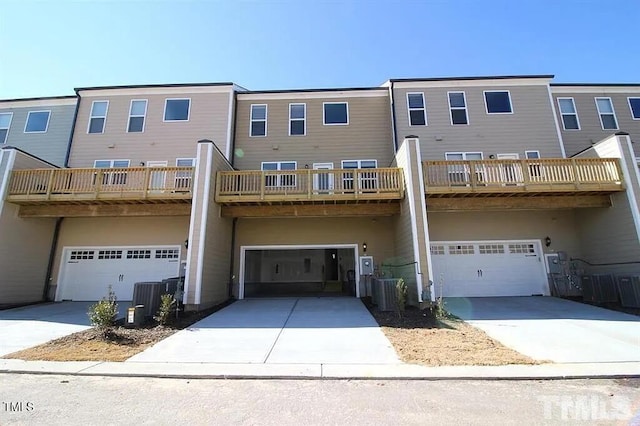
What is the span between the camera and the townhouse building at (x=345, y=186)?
10344mm

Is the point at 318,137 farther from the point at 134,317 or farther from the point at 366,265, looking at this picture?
the point at 134,317

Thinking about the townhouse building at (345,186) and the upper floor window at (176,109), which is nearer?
the townhouse building at (345,186)

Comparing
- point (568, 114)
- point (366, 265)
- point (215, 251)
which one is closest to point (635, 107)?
point (568, 114)

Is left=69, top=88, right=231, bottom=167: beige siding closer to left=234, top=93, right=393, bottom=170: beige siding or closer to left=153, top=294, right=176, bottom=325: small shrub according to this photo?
left=234, top=93, right=393, bottom=170: beige siding

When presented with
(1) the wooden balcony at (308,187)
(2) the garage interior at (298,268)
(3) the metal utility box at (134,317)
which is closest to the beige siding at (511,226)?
(1) the wooden balcony at (308,187)

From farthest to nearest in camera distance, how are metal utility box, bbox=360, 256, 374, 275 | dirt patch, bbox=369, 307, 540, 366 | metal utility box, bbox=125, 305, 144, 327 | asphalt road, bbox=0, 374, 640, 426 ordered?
1. metal utility box, bbox=360, 256, 374, 275
2. metal utility box, bbox=125, 305, 144, 327
3. dirt patch, bbox=369, 307, 540, 366
4. asphalt road, bbox=0, 374, 640, 426

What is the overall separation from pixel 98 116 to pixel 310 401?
15553 millimetres

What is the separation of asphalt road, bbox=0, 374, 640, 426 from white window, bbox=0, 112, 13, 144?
14746 mm

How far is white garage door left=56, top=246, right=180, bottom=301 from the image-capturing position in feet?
39.5

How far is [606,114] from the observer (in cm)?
1339

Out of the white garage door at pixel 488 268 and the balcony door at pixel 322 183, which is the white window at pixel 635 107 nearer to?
the white garage door at pixel 488 268

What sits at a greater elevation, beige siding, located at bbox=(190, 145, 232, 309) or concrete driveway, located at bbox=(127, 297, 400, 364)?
beige siding, located at bbox=(190, 145, 232, 309)

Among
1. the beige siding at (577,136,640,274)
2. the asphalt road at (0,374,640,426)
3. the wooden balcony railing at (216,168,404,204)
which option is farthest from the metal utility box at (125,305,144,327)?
the beige siding at (577,136,640,274)

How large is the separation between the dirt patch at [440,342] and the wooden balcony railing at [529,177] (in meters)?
4.36
